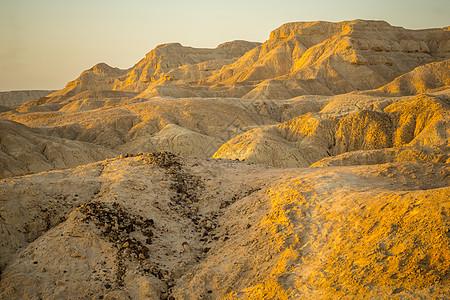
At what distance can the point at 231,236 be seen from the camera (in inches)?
312

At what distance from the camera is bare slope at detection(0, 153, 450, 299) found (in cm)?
544

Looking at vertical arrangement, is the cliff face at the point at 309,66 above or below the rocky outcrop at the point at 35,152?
above

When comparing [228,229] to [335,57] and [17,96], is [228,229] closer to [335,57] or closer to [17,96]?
[335,57]

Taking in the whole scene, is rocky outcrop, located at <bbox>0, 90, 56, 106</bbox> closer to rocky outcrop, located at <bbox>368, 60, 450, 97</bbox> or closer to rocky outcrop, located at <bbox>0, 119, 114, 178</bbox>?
rocky outcrop, located at <bbox>0, 119, 114, 178</bbox>

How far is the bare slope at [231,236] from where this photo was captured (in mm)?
5438

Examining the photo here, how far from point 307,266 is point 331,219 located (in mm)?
1226

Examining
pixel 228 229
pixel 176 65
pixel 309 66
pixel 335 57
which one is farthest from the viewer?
pixel 176 65

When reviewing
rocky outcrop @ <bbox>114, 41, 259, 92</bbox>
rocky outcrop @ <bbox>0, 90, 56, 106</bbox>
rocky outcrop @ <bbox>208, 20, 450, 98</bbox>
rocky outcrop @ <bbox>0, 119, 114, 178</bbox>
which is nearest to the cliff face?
rocky outcrop @ <bbox>208, 20, 450, 98</bbox>

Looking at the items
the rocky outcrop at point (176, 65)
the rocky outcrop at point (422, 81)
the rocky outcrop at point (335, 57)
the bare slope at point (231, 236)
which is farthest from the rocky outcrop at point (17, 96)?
the bare slope at point (231, 236)

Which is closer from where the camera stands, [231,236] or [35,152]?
[231,236]

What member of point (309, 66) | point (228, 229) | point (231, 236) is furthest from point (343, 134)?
point (309, 66)

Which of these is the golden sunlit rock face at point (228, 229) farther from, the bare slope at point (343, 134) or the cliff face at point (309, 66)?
the cliff face at point (309, 66)

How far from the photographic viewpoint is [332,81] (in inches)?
2435

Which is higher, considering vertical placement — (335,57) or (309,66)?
(335,57)
